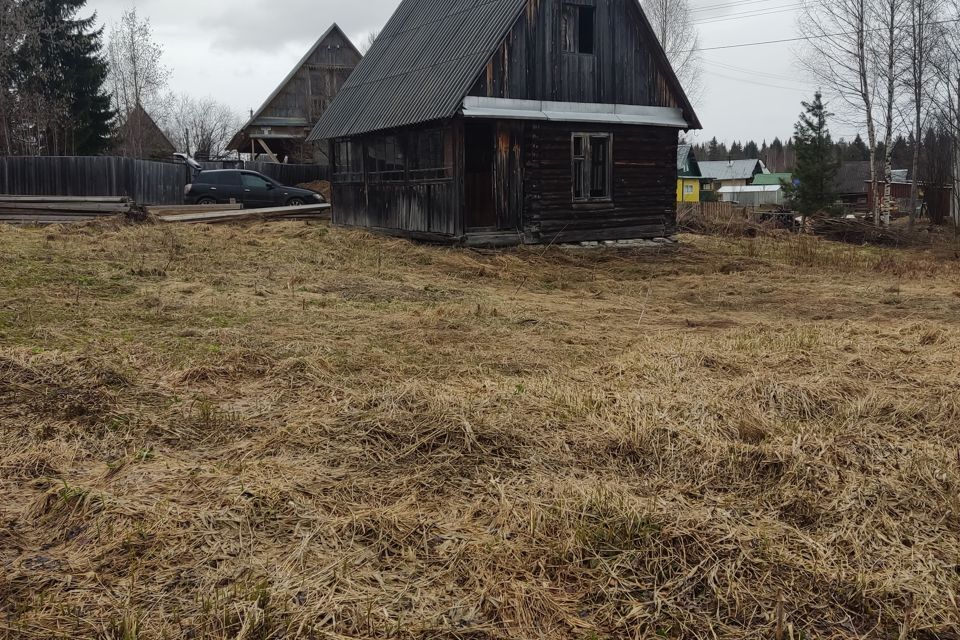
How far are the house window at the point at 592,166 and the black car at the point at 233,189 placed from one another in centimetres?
1148

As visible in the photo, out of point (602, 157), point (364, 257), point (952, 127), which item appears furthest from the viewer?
point (952, 127)

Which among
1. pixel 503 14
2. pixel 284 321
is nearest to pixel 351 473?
pixel 284 321

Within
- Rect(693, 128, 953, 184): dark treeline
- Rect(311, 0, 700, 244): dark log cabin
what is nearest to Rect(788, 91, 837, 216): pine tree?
Rect(693, 128, 953, 184): dark treeline

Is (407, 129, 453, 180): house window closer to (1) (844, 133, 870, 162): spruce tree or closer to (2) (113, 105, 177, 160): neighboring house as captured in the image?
(2) (113, 105, 177, 160): neighboring house

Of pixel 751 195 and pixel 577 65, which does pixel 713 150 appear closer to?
pixel 751 195

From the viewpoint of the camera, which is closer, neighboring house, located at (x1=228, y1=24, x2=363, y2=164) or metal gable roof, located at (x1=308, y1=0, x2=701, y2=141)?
metal gable roof, located at (x1=308, y1=0, x2=701, y2=141)

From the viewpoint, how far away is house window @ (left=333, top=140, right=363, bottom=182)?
19625 mm

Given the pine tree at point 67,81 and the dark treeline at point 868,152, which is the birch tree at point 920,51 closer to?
the dark treeline at point 868,152

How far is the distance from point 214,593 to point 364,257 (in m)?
11.7

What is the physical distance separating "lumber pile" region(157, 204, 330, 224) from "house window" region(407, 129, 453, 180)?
6.07m

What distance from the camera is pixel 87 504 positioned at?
345 centimetres

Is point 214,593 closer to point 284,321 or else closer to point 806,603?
point 806,603

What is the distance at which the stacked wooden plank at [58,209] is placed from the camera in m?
18.5

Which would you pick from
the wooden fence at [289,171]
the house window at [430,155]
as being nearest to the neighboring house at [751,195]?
the wooden fence at [289,171]
